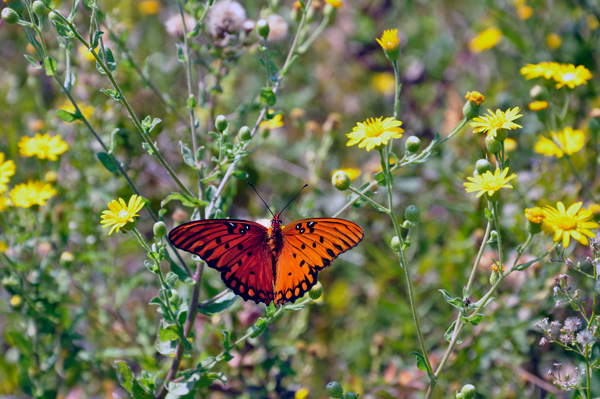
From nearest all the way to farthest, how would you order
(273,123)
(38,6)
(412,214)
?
(38,6) < (412,214) < (273,123)

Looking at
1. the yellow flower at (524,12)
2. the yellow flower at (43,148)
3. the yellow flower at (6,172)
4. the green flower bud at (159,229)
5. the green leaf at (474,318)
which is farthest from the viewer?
the yellow flower at (524,12)

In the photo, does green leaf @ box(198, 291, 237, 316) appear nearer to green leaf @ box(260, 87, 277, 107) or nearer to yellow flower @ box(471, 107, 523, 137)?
green leaf @ box(260, 87, 277, 107)

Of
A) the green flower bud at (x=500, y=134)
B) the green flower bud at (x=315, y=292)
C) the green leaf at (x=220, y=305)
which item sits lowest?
the green leaf at (x=220, y=305)

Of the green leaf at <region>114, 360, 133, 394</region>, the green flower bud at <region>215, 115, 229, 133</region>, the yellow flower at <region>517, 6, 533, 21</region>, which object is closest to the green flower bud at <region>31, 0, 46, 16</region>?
the green flower bud at <region>215, 115, 229, 133</region>

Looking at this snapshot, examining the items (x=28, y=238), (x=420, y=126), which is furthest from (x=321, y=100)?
(x=28, y=238)

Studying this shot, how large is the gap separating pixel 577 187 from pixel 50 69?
2.86m

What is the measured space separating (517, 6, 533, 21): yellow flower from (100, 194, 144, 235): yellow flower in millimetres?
3870

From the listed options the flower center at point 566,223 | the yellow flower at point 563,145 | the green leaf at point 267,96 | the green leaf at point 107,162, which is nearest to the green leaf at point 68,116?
the green leaf at point 107,162

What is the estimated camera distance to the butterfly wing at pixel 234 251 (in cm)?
181

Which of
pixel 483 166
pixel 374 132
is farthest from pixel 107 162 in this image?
pixel 483 166

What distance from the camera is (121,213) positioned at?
1.81 metres

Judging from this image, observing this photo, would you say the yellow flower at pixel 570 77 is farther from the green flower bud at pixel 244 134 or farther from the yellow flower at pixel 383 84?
the yellow flower at pixel 383 84

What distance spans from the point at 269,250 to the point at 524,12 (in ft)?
11.9

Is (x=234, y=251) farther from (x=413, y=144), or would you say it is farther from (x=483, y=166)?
(x=483, y=166)
